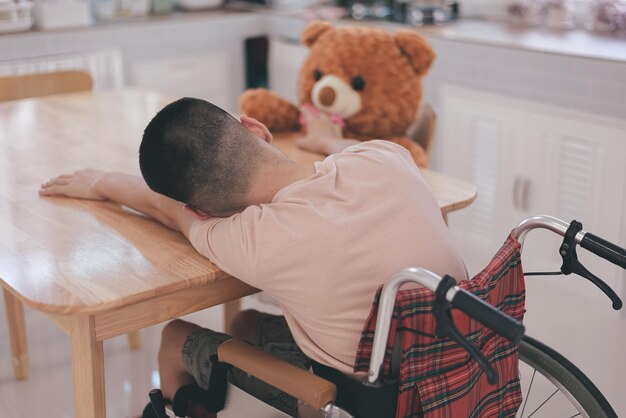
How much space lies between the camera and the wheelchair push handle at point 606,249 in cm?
142

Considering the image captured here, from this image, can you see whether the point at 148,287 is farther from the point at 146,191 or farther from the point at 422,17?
the point at 422,17

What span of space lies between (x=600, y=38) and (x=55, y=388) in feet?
7.24

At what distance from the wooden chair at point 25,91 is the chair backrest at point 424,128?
3.34 ft

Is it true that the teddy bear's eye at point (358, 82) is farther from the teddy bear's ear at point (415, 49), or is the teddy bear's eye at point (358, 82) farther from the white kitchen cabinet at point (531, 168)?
the white kitchen cabinet at point (531, 168)

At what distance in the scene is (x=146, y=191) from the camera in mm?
1757

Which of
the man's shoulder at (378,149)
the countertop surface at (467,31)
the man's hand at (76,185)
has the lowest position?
the man's hand at (76,185)

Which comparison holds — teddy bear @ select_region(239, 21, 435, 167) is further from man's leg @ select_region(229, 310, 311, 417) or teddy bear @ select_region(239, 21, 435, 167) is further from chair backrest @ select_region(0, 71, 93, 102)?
chair backrest @ select_region(0, 71, 93, 102)

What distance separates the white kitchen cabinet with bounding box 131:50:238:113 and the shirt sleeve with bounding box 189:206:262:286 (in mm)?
2408

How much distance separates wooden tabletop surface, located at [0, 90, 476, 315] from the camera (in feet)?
4.67

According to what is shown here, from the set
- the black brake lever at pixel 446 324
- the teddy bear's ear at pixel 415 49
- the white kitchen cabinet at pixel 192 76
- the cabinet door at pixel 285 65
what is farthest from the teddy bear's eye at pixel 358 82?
the white kitchen cabinet at pixel 192 76

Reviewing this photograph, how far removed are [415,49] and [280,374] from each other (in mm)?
1202

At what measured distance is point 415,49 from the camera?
2318 millimetres

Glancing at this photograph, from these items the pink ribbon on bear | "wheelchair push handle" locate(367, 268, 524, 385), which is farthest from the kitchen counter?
"wheelchair push handle" locate(367, 268, 524, 385)

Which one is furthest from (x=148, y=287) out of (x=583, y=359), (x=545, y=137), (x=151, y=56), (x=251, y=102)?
(x=151, y=56)
